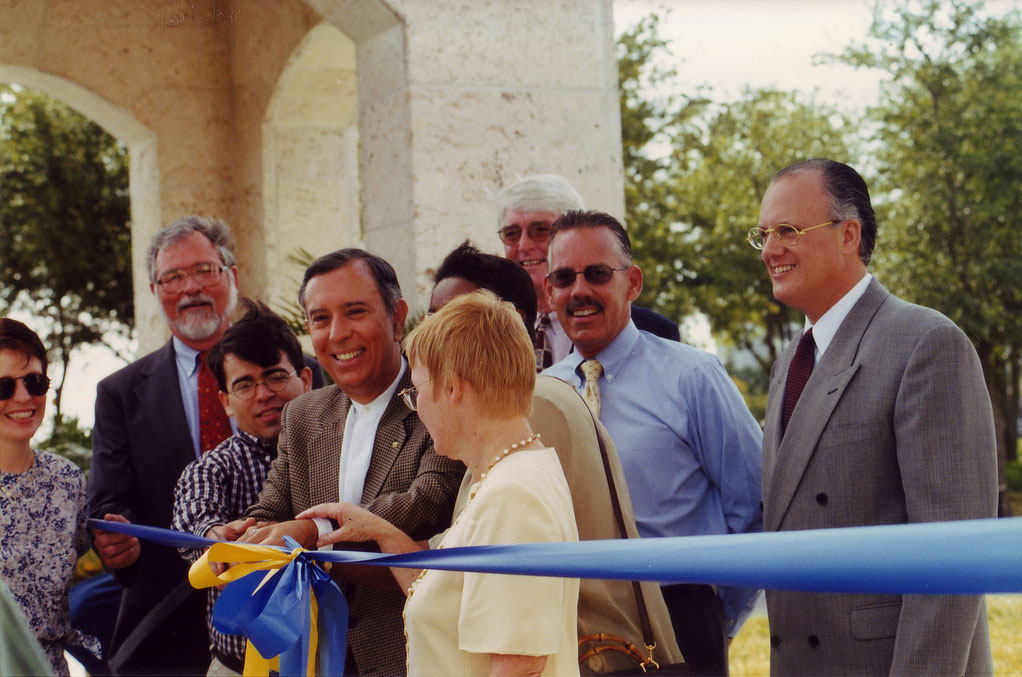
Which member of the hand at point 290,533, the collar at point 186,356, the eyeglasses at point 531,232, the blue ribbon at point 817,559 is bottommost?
the hand at point 290,533

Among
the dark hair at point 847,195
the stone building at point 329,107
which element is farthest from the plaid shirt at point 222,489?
the stone building at point 329,107

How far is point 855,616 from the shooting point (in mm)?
2607

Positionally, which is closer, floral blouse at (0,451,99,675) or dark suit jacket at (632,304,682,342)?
floral blouse at (0,451,99,675)

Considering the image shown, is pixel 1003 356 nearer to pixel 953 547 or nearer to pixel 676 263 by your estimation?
pixel 676 263

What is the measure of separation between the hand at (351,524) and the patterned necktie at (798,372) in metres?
1.02

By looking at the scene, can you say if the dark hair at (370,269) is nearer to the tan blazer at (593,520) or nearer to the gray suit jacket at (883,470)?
the tan blazer at (593,520)

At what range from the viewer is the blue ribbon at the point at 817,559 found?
1.56 m

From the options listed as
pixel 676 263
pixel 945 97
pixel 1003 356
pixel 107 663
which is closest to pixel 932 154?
pixel 945 97

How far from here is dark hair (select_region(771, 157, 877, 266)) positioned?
276cm

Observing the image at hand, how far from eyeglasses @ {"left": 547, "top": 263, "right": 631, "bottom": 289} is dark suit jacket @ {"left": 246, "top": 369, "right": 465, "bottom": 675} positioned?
22.5 inches

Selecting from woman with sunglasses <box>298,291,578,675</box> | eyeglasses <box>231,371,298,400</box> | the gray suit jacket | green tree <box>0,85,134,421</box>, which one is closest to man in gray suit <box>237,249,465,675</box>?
eyeglasses <box>231,371,298,400</box>

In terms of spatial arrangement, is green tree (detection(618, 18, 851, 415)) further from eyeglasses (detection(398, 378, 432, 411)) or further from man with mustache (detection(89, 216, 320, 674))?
eyeglasses (detection(398, 378, 432, 411))

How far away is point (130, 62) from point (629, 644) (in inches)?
278

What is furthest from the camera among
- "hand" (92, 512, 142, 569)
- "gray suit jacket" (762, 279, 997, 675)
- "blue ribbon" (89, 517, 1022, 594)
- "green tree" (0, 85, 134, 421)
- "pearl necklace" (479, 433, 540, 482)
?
"green tree" (0, 85, 134, 421)
